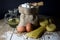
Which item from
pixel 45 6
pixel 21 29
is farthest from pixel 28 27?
pixel 45 6

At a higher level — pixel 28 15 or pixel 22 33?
pixel 28 15

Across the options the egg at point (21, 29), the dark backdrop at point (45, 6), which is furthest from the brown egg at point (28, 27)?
the dark backdrop at point (45, 6)

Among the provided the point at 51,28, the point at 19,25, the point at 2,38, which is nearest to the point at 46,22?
the point at 51,28

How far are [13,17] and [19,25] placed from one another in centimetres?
12

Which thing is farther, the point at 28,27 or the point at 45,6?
the point at 45,6

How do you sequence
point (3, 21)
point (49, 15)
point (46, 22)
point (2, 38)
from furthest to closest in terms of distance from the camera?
point (49, 15)
point (3, 21)
point (46, 22)
point (2, 38)

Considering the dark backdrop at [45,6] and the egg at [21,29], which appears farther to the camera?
the dark backdrop at [45,6]

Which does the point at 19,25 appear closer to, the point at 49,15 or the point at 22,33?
the point at 22,33

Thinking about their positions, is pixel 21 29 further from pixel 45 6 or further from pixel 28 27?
pixel 45 6

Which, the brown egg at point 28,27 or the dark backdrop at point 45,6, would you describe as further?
the dark backdrop at point 45,6

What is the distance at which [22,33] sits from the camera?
3.62 ft

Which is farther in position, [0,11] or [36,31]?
[0,11]

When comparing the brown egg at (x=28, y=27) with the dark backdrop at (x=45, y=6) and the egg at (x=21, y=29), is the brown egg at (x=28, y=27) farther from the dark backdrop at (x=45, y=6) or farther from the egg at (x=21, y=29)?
the dark backdrop at (x=45, y=6)

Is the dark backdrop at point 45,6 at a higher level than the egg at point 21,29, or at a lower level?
higher
